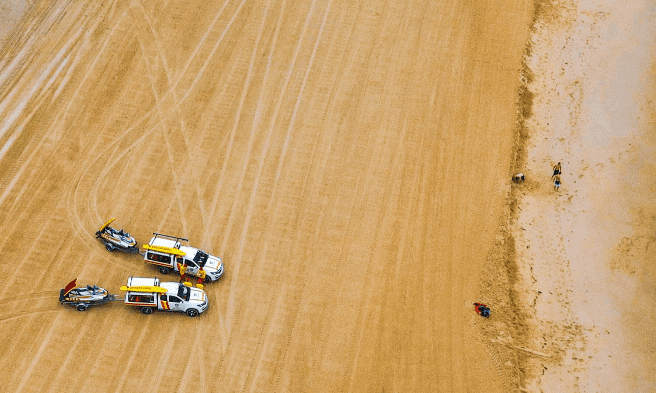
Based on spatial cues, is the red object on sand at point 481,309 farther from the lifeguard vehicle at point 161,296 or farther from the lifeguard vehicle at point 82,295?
the lifeguard vehicle at point 82,295

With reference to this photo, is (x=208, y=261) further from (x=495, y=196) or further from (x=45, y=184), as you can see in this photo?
(x=495, y=196)

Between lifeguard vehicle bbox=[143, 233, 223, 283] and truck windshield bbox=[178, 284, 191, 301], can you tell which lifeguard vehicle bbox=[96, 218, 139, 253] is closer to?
lifeguard vehicle bbox=[143, 233, 223, 283]

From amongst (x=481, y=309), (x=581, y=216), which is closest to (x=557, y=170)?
(x=581, y=216)

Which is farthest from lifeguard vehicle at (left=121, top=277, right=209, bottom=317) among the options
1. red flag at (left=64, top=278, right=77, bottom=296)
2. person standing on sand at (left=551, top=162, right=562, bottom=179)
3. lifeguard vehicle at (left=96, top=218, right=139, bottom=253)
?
person standing on sand at (left=551, top=162, right=562, bottom=179)

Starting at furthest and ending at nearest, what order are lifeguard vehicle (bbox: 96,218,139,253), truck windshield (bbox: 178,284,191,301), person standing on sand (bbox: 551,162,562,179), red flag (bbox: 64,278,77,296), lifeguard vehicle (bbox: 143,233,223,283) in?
person standing on sand (bbox: 551,162,562,179) → lifeguard vehicle (bbox: 96,218,139,253) → lifeguard vehicle (bbox: 143,233,223,283) → truck windshield (bbox: 178,284,191,301) → red flag (bbox: 64,278,77,296)

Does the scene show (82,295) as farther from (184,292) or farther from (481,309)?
(481,309)

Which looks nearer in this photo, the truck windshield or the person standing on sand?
the truck windshield
